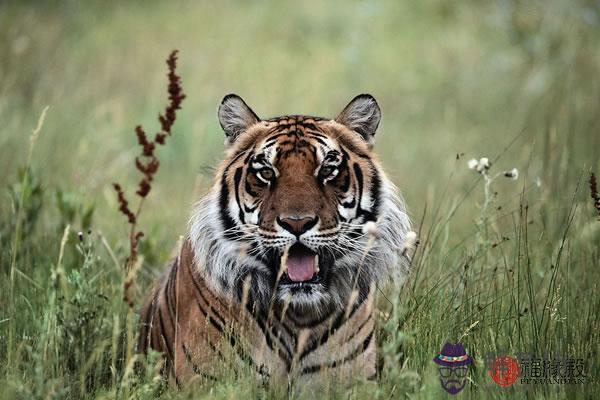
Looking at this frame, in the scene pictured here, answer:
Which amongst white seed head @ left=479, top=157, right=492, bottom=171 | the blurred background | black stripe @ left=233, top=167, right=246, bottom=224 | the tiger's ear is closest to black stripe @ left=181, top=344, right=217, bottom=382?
black stripe @ left=233, top=167, right=246, bottom=224

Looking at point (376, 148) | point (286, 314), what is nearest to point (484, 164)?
point (286, 314)

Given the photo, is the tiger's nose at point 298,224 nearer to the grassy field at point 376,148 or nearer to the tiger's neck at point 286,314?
the tiger's neck at point 286,314

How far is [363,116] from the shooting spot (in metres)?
4.30

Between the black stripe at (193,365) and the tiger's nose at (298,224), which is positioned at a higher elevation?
the tiger's nose at (298,224)

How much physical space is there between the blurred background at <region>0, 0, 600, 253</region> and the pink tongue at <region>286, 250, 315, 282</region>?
2308 mm

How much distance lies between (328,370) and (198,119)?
6.73m

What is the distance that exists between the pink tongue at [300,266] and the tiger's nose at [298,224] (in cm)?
14

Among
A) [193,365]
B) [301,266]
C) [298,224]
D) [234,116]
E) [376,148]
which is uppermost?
[376,148]

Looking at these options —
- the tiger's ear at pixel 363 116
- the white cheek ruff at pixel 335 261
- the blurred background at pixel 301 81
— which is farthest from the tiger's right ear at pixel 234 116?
the blurred background at pixel 301 81

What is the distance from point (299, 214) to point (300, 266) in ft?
0.81

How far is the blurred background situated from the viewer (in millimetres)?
7738

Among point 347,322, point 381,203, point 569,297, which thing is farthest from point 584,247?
point 347,322

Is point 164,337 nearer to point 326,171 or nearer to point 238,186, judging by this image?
point 238,186

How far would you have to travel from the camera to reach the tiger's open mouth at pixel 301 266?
381 centimetres
